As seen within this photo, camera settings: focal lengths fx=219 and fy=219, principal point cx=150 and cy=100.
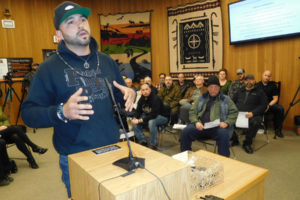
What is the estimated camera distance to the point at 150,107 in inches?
156

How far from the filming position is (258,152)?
3416 millimetres

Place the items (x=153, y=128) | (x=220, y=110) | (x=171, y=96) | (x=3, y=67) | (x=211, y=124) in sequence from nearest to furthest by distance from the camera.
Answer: (x=211, y=124) → (x=220, y=110) → (x=153, y=128) → (x=171, y=96) → (x=3, y=67)

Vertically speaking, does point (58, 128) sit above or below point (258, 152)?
above

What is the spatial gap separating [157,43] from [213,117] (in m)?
4.17

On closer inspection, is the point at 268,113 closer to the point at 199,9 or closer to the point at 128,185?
the point at 199,9

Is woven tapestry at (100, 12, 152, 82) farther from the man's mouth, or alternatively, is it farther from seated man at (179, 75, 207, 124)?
the man's mouth

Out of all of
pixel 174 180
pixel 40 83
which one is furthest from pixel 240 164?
pixel 40 83

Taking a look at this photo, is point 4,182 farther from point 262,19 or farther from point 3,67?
point 262,19

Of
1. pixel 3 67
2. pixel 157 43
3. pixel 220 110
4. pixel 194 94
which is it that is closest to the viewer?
pixel 220 110

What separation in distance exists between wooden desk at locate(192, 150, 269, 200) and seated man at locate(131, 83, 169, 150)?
2.22m

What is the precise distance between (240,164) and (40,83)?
150cm

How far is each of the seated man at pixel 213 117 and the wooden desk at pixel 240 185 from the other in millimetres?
1216

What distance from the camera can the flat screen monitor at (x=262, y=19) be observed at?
13.6 ft

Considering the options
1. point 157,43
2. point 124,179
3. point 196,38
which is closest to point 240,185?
point 124,179
